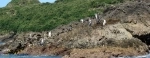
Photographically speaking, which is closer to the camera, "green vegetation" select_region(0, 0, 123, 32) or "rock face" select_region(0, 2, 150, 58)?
"rock face" select_region(0, 2, 150, 58)

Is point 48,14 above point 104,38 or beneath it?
above

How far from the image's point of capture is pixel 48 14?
15275 centimetres

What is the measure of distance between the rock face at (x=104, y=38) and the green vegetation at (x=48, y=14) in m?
66.3

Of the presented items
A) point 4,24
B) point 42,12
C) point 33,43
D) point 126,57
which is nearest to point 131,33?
point 126,57

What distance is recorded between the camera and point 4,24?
170 m

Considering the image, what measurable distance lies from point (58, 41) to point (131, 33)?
9.44m

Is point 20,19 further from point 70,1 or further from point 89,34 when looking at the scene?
point 89,34

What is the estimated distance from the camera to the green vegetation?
137 m

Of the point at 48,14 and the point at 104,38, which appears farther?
the point at 48,14

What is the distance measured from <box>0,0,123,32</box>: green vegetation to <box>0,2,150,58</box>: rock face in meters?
66.3

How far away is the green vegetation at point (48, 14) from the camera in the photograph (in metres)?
137

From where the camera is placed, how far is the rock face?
48.0m

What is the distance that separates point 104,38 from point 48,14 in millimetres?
103640

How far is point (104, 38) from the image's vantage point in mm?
49938
